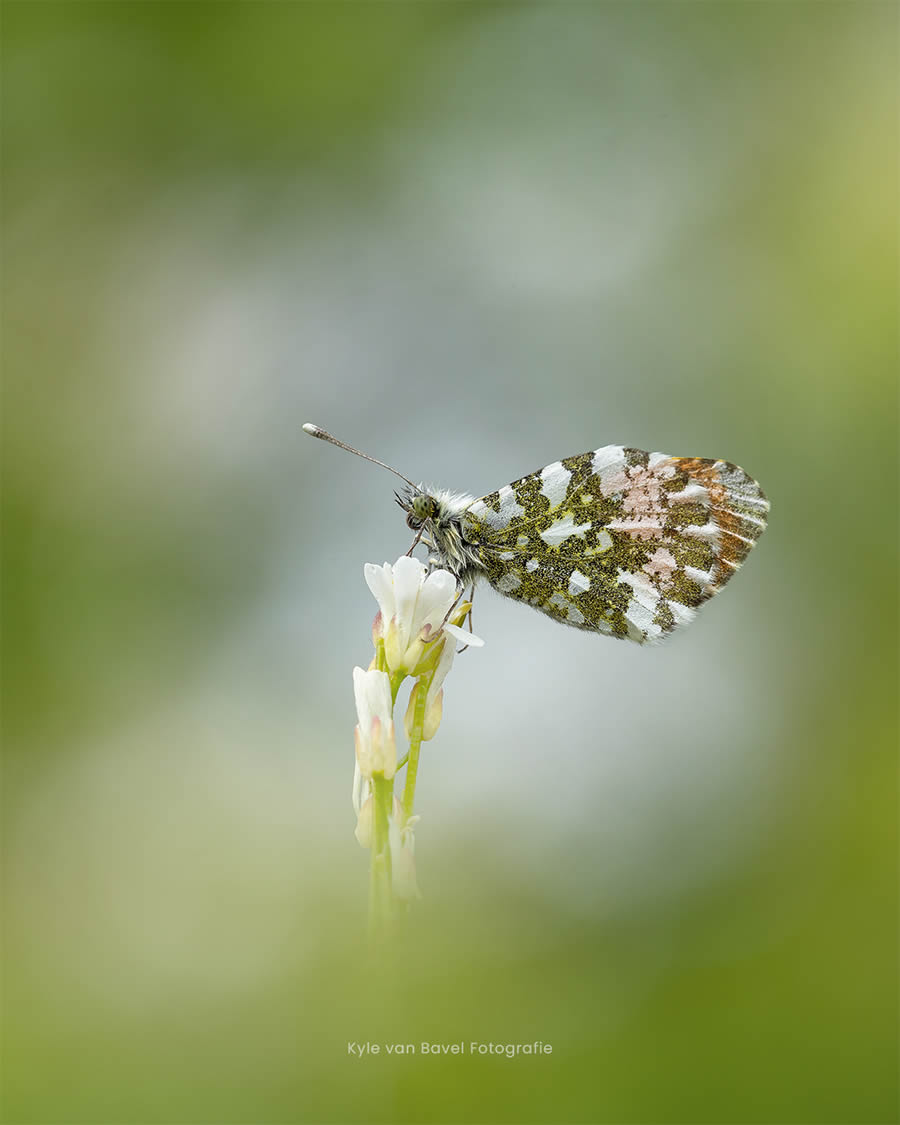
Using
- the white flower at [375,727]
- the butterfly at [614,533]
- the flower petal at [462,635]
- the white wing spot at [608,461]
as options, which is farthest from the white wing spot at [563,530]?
the white flower at [375,727]

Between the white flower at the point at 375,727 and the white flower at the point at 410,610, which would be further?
the white flower at the point at 410,610

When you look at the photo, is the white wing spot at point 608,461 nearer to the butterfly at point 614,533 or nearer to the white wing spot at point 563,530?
the butterfly at point 614,533

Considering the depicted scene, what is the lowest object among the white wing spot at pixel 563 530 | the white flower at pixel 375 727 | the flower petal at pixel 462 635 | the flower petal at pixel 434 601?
the white flower at pixel 375 727

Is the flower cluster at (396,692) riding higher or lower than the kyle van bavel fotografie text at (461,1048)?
higher

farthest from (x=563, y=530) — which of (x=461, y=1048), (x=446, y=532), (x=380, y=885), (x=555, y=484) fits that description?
(x=461, y=1048)

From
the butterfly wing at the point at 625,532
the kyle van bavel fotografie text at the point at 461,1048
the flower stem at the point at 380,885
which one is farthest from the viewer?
the kyle van bavel fotografie text at the point at 461,1048

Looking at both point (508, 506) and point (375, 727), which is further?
point (508, 506)

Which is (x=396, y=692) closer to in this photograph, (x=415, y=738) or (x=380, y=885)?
(x=415, y=738)

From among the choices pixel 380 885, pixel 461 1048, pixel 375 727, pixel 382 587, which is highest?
pixel 382 587
